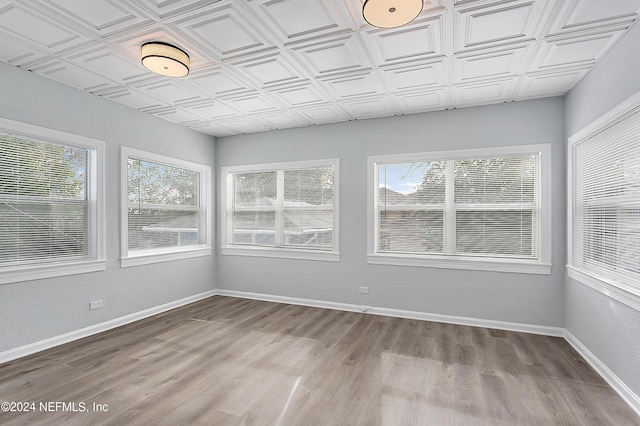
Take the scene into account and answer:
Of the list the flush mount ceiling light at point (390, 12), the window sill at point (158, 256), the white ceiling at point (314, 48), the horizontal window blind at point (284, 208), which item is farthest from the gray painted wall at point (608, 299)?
the window sill at point (158, 256)

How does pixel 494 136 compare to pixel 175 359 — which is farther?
pixel 494 136

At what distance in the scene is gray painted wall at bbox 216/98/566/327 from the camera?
12.2ft

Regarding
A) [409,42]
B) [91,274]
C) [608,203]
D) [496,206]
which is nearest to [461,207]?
[496,206]

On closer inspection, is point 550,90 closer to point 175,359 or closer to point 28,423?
point 175,359

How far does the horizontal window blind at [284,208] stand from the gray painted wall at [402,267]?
26 cm

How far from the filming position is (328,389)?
254cm

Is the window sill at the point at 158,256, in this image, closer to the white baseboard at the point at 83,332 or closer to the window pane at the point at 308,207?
the white baseboard at the point at 83,332

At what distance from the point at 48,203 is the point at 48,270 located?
69 centimetres

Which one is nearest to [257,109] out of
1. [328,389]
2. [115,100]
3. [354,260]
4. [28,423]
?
[115,100]

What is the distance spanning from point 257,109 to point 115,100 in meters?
1.69

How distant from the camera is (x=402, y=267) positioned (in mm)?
4363

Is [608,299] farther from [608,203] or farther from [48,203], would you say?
[48,203]

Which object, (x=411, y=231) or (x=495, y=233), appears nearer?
(x=495, y=233)

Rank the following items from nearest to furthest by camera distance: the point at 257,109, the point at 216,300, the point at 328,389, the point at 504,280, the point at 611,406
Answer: the point at 611,406, the point at 328,389, the point at 504,280, the point at 257,109, the point at 216,300
